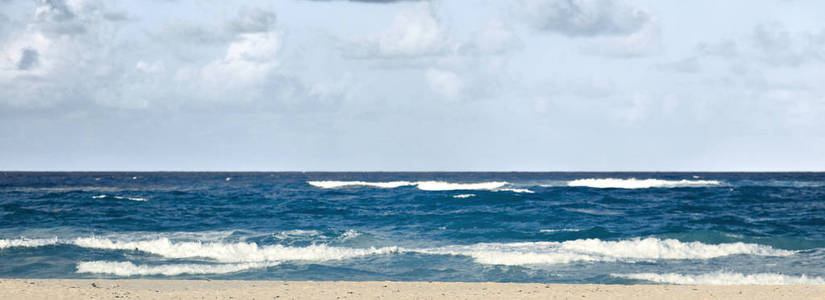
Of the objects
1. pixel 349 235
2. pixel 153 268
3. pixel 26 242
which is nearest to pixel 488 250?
pixel 349 235

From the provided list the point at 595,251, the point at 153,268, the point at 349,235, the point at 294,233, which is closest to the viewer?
A: the point at 153,268

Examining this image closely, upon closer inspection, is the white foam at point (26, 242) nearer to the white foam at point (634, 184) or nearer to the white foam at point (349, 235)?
the white foam at point (349, 235)

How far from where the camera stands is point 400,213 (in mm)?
29969

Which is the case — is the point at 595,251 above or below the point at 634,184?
below

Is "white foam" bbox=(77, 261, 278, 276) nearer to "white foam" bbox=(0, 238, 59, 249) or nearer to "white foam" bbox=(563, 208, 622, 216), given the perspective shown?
"white foam" bbox=(0, 238, 59, 249)

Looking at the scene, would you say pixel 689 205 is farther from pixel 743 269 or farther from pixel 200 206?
pixel 200 206

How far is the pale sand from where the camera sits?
36.7ft

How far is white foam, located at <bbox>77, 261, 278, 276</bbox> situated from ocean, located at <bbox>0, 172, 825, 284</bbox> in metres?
0.04

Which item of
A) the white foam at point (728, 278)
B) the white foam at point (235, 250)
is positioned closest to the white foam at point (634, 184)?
the white foam at point (235, 250)

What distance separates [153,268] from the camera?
15891 mm

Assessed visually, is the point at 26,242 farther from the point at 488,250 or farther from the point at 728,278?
the point at 728,278

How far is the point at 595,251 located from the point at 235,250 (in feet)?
34.5

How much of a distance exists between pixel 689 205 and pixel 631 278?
20.4 meters

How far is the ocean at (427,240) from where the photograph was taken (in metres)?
15.5
